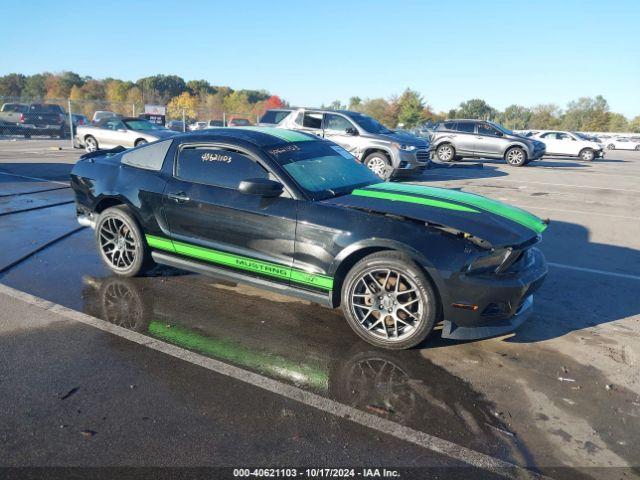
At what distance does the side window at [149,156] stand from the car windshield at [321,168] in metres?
1.26

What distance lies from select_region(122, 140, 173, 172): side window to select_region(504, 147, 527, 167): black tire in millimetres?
16383

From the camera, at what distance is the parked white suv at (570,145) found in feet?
80.6

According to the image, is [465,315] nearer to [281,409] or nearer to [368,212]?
[368,212]

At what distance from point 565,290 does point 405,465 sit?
3429mm

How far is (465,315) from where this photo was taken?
3471 millimetres

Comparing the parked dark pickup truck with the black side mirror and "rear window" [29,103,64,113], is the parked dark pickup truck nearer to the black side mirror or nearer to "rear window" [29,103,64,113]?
"rear window" [29,103,64,113]

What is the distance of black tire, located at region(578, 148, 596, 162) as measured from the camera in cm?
2459

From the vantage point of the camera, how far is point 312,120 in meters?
13.2

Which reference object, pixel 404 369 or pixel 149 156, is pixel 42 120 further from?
pixel 404 369

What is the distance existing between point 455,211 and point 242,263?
1.86 metres

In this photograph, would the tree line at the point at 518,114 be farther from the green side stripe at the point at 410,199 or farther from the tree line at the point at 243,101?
the green side stripe at the point at 410,199

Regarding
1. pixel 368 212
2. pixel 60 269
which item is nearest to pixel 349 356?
pixel 368 212

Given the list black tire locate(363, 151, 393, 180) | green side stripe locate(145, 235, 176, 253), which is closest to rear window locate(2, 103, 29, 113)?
black tire locate(363, 151, 393, 180)

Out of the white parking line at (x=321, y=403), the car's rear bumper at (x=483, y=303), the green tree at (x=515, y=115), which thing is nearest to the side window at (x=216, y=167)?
the white parking line at (x=321, y=403)
